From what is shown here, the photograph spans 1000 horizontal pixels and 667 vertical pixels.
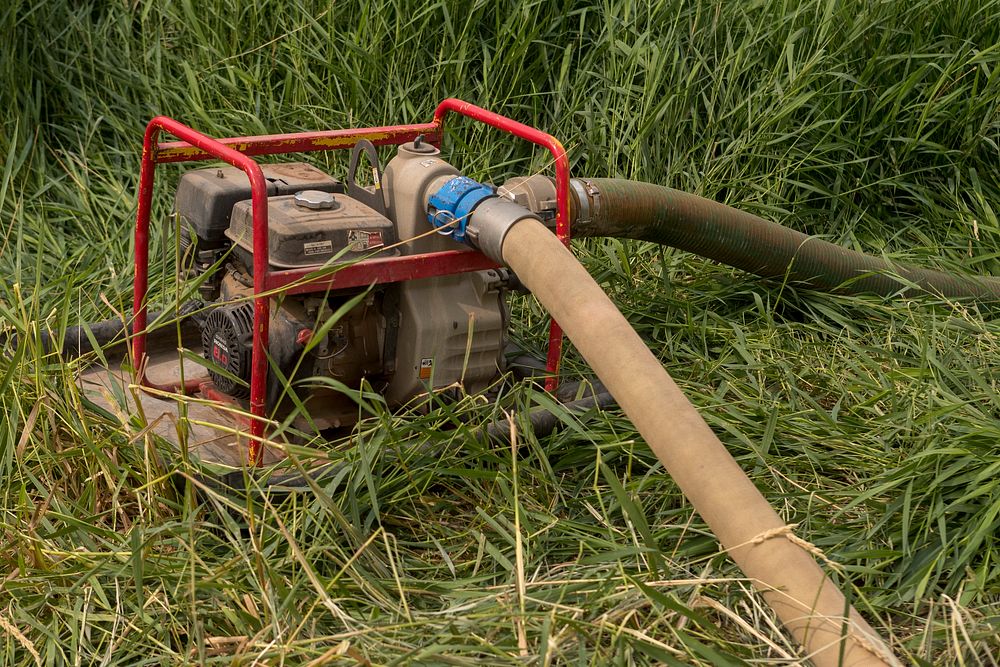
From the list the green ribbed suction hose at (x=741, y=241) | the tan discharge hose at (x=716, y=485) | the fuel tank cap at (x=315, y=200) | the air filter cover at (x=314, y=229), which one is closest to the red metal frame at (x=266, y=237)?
the air filter cover at (x=314, y=229)

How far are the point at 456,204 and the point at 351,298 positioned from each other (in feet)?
1.12

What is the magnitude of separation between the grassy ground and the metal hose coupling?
381 mm

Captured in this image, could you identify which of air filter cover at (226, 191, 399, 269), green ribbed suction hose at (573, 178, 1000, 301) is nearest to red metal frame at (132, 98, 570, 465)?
air filter cover at (226, 191, 399, 269)

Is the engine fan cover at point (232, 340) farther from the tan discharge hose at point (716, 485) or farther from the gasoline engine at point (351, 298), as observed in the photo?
the tan discharge hose at point (716, 485)

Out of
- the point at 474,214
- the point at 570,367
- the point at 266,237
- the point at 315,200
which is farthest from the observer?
the point at 570,367

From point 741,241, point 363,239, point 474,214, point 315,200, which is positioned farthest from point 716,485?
point 741,241

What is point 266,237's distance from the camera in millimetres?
2568

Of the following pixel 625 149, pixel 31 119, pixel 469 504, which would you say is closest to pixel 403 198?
pixel 469 504

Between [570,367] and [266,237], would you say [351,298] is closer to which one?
[266,237]

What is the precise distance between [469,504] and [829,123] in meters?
2.06

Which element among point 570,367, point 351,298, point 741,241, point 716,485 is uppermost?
point 716,485

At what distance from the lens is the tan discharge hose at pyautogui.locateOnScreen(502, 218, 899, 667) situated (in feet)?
6.50

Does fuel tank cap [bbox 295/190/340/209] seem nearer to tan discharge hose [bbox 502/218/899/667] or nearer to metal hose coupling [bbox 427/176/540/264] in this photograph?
metal hose coupling [bbox 427/176/540/264]

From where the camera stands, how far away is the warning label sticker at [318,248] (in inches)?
106
